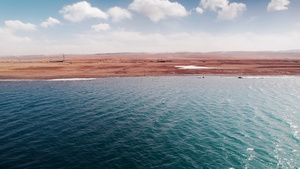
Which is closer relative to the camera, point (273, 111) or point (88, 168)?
point (88, 168)

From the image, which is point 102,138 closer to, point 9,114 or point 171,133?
point 171,133

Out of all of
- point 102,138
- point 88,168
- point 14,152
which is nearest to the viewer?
point 88,168

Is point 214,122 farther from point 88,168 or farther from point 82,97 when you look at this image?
point 82,97

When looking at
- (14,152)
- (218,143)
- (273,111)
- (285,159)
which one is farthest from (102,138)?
(273,111)

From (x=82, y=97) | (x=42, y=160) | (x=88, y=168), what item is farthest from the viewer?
(x=82, y=97)

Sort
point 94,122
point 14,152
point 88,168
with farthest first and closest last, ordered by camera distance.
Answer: point 94,122
point 14,152
point 88,168

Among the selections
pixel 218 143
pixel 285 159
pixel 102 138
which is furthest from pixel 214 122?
pixel 102 138
